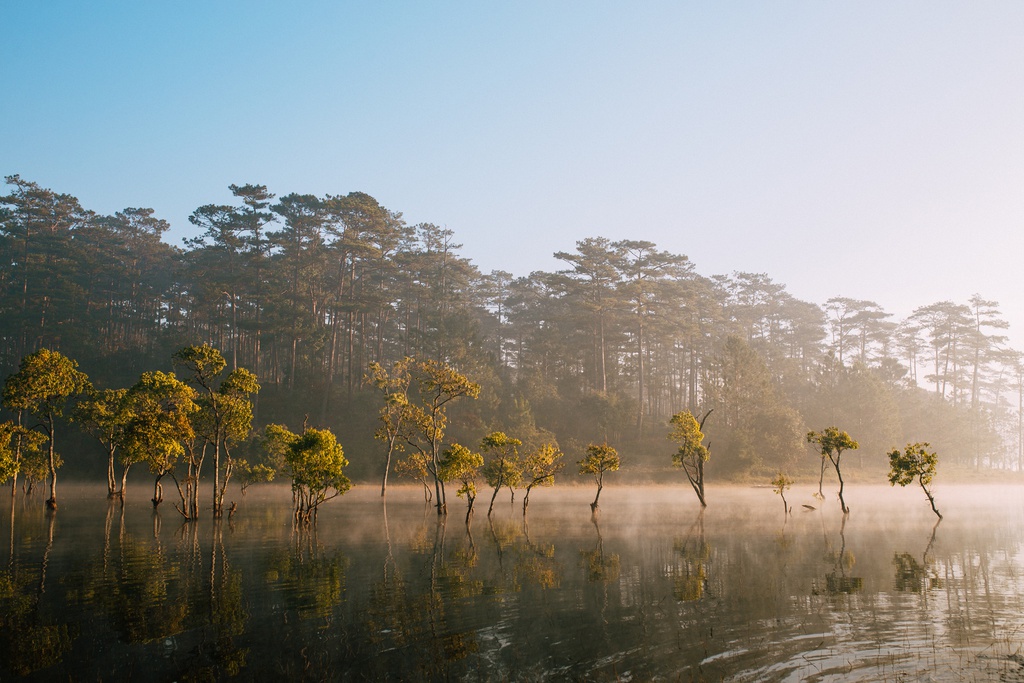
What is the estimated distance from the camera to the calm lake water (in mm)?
13352

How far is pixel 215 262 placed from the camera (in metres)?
92.5

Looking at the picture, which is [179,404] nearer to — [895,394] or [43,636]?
[43,636]

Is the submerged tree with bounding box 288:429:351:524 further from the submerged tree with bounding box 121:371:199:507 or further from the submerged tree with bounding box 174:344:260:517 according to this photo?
the submerged tree with bounding box 121:371:199:507

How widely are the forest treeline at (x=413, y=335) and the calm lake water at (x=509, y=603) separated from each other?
149 feet

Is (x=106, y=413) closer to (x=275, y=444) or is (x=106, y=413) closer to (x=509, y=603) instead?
(x=275, y=444)

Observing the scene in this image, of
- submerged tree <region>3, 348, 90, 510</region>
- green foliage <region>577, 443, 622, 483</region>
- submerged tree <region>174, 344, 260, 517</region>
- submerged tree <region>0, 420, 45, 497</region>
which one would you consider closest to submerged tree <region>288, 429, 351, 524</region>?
submerged tree <region>174, 344, 260, 517</region>

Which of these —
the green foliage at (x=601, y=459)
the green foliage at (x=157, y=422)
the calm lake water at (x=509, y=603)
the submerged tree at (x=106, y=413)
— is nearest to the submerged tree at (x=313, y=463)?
the calm lake water at (x=509, y=603)

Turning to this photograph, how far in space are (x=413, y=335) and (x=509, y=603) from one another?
66.9 m

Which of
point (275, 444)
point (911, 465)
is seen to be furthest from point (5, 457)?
point (911, 465)

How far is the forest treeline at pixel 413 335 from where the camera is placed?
274ft

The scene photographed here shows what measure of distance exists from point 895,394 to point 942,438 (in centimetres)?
848

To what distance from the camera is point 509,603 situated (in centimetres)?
1891

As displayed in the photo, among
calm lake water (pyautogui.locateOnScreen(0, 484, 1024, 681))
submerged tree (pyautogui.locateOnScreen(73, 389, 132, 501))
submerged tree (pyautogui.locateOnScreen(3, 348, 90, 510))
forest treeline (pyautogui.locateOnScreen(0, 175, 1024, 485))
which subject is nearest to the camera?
calm lake water (pyautogui.locateOnScreen(0, 484, 1024, 681))

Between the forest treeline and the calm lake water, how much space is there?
4529 centimetres
